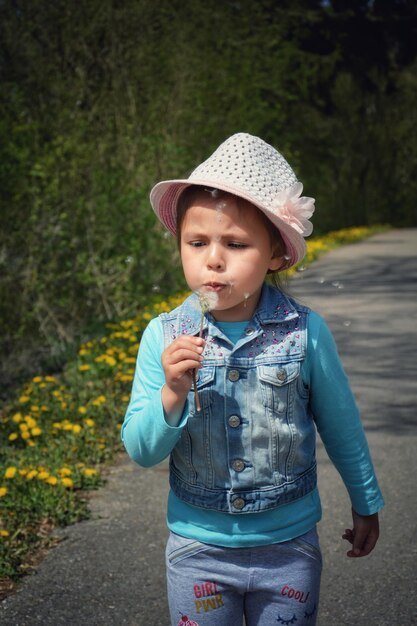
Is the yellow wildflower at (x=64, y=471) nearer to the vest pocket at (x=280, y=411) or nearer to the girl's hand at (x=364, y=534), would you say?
the girl's hand at (x=364, y=534)

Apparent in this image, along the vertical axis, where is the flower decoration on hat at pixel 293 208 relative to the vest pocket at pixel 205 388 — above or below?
above

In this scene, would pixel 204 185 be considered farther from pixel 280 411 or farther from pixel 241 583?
pixel 241 583

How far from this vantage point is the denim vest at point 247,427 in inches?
73.0

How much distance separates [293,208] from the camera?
1.87 meters

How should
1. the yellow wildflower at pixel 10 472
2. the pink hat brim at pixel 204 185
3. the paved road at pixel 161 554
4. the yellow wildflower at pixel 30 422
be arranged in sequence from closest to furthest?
the pink hat brim at pixel 204 185 → the paved road at pixel 161 554 → the yellow wildflower at pixel 10 472 → the yellow wildflower at pixel 30 422

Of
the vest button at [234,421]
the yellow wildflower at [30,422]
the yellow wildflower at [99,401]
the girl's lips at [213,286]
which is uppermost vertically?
the girl's lips at [213,286]

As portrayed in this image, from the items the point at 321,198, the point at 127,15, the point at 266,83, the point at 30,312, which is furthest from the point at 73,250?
the point at 321,198

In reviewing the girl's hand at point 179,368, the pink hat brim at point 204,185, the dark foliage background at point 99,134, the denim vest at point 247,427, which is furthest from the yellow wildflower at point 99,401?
the girl's hand at point 179,368

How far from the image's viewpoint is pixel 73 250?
722 centimetres

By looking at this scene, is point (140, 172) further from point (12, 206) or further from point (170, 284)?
point (12, 206)

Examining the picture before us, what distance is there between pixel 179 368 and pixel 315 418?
44 centimetres

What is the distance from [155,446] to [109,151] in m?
6.88

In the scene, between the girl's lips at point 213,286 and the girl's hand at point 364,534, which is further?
the girl's hand at point 364,534

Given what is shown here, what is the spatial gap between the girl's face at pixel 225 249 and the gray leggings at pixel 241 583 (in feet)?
1.73
